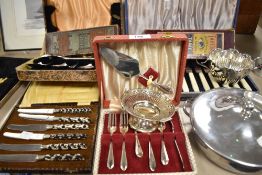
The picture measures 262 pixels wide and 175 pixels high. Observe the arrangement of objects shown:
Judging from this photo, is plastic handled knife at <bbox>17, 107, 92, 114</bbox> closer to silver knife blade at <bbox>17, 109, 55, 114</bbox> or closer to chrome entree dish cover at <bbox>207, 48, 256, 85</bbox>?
silver knife blade at <bbox>17, 109, 55, 114</bbox>

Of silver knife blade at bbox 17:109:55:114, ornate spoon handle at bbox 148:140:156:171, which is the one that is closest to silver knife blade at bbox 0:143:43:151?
silver knife blade at bbox 17:109:55:114

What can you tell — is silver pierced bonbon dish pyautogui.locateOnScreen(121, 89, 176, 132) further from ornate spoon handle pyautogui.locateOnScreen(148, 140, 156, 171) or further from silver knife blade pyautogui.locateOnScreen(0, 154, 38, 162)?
silver knife blade pyautogui.locateOnScreen(0, 154, 38, 162)

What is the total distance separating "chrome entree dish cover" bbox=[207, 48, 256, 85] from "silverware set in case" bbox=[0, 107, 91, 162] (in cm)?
41

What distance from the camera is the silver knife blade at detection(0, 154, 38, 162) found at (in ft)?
1.70

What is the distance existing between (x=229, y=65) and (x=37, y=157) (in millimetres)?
612

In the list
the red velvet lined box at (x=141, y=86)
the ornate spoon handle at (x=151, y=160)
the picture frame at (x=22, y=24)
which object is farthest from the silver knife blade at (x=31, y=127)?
the picture frame at (x=22, y=24)

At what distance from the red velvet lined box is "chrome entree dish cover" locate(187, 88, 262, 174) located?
6cm

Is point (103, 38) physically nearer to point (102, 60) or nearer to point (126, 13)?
point (102, 60)

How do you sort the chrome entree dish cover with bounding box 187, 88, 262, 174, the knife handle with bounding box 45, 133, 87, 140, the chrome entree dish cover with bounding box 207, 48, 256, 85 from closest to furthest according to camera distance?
the chrome entree dish cover with bounding box 187, 88, 262, 174
the knife handle with bounding box 45, 133, 87, 140
the chrome entree dish cover with bounding box 207, 48, 256, 85

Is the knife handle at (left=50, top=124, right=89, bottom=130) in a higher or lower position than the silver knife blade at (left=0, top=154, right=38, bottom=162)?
higher

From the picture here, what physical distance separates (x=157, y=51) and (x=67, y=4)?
0.42m

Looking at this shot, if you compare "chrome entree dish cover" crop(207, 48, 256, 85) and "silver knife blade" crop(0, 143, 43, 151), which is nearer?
"silver knife blade" crop(0, 143, 43, 151)

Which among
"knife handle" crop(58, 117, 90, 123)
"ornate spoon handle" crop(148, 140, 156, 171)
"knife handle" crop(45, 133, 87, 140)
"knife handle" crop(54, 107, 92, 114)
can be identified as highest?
"knife handle" crop(54, 107, 92, 114)

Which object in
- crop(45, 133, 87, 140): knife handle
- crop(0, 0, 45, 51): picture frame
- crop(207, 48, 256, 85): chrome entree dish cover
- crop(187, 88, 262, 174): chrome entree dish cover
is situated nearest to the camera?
crop(187, 88, 262, 174): chrome entree dish cover
